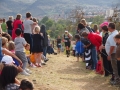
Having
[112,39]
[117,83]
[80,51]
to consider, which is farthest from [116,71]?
[80,51]

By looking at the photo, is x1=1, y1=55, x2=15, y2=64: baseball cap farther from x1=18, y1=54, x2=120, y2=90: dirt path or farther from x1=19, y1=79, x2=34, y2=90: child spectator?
x1=19, y1=79, x2=34, y2=90: child spectator

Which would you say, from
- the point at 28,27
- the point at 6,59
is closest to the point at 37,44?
the point at 28,27

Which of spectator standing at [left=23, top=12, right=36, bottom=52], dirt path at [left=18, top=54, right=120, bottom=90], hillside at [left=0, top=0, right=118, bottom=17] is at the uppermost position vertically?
hillside at [left=0, top=0, right=118, bottom=17]

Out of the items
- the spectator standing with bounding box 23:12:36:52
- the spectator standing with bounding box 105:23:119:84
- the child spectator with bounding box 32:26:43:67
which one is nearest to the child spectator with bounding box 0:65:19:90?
the spectator standing with bounding box 105:23:119:84

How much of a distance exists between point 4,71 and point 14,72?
157mm

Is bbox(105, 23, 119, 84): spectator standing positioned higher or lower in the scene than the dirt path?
higher

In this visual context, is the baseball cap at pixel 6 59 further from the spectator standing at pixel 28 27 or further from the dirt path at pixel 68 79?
the spectator standing at pixel 28 27

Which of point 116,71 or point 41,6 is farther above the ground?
point 41,6

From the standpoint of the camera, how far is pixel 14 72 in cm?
450

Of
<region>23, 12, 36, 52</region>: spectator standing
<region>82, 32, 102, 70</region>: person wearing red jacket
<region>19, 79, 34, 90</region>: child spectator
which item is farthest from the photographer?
<region>23, 12, 36, 52</region>: spectator standing

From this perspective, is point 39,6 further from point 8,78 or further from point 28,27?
point 8,78

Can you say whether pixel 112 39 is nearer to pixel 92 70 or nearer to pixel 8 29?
pixel 92 70

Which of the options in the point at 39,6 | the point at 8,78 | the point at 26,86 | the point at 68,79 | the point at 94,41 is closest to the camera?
the point at 26,86

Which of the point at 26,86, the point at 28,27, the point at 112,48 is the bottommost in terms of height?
the point at 26,86
